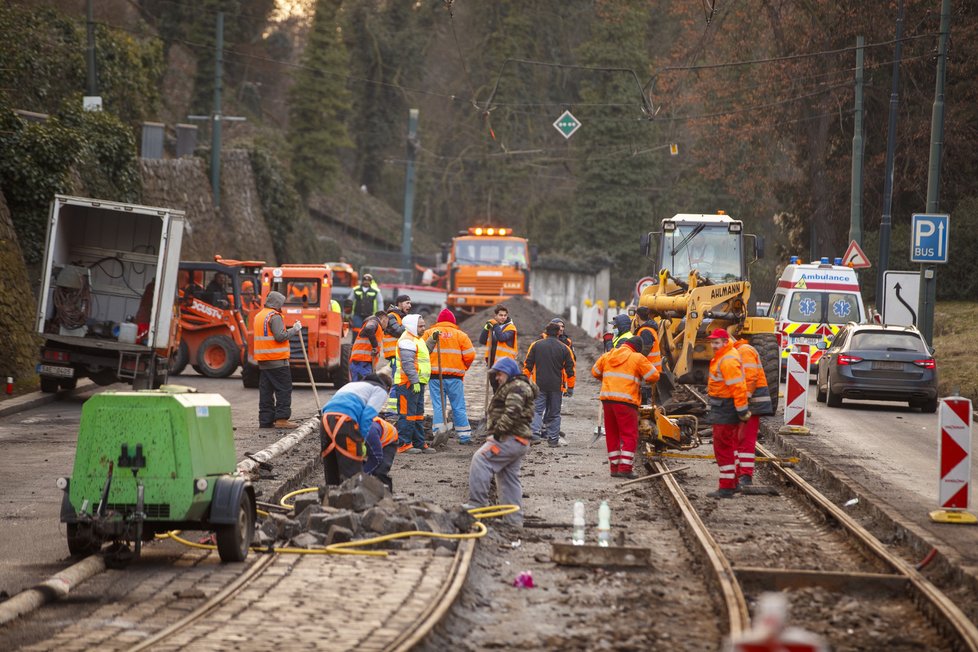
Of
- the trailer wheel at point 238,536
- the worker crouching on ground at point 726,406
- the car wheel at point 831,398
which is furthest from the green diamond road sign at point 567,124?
the trailer wheel at point 238,536

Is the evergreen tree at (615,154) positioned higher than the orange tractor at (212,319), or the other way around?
the evergreen tree at (615,154)

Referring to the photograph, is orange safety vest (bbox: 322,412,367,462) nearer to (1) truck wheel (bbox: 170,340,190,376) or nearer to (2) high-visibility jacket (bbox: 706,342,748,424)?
(2) high-visibility jacket (bbox: 706,342,748,424)

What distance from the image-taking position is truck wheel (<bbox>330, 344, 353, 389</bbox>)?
25720mm

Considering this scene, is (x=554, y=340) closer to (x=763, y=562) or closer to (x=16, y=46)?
(x=763, y=562)

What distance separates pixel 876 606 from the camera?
371 inches

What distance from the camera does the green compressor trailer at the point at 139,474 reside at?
32.5 feet

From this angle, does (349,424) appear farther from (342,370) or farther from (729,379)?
(342,370)

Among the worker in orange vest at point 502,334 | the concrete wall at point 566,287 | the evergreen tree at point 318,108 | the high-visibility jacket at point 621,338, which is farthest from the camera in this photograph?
the evergreen tree at point 318,108

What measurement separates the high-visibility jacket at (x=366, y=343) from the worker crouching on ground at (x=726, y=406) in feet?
17.9

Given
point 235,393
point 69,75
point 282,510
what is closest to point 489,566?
point 282,510

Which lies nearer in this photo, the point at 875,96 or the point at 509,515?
the point at 509,515

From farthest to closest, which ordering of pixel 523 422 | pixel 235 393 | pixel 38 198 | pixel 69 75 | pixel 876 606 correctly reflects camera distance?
pixel 69 75 < pixel 38 198 < pixel 235 393 < pixel 523 422 < pixel 876 606

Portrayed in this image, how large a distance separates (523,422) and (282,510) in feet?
7.40

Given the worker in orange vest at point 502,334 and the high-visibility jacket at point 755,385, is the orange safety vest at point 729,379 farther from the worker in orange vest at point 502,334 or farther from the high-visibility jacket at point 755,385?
A: the worker in orange vest at point 502,334
